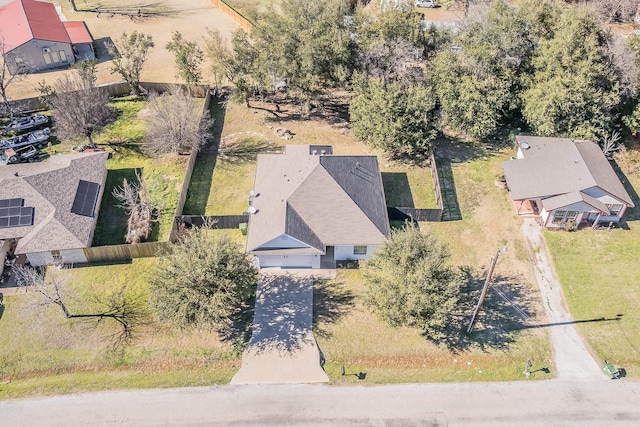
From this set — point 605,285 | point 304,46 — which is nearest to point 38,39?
point 304,46

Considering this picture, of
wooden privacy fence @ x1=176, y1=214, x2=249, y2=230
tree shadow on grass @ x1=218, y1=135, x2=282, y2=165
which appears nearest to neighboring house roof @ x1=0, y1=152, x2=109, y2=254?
wooden privacy fence @ x1=176, y1=214, x2=249, y2=230

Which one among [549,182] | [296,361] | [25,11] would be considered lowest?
[296,361]

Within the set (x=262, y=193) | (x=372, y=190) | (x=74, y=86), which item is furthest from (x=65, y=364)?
(x=74, y=86)

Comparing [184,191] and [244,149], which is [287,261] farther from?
[244,149]

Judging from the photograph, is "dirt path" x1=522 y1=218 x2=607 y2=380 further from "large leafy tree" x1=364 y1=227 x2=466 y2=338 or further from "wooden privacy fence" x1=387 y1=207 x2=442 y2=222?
"large leafy tree" x1=364 y1=227 x2=466 y2=338

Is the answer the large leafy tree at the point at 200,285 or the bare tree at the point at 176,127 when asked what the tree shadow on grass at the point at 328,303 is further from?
the bare tree at the point at 176,127

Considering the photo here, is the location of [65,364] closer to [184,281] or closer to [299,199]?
[184,281]

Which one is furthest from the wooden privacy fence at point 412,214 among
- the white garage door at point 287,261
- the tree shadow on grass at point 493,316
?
the white garage door at point 287,261

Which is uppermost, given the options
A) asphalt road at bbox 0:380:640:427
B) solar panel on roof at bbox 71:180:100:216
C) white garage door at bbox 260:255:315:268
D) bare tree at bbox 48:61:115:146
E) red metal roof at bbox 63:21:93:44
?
red metal roof at bbox 63:21:93:44
